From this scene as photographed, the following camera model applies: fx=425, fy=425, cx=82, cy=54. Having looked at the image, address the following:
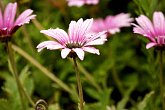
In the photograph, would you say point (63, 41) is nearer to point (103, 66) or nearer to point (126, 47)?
point (103, 66)

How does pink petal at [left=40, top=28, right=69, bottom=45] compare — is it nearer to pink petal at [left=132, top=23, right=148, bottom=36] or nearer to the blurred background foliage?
pink petal at [left=132, top=23, right=148, bottom=36]

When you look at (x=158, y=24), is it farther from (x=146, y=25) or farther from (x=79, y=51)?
(x=79, y=51)

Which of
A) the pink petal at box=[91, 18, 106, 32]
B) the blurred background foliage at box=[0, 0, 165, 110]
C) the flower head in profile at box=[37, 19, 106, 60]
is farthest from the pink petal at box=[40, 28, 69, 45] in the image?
the pink petal at box=[91, 18, 106, 32]

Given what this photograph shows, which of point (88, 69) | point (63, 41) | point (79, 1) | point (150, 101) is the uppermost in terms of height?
point (79, 1)

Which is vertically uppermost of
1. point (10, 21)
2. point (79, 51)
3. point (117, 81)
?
point (10, 21)

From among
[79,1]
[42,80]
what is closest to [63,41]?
[42,80]

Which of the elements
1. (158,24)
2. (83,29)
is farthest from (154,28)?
(83,29)
